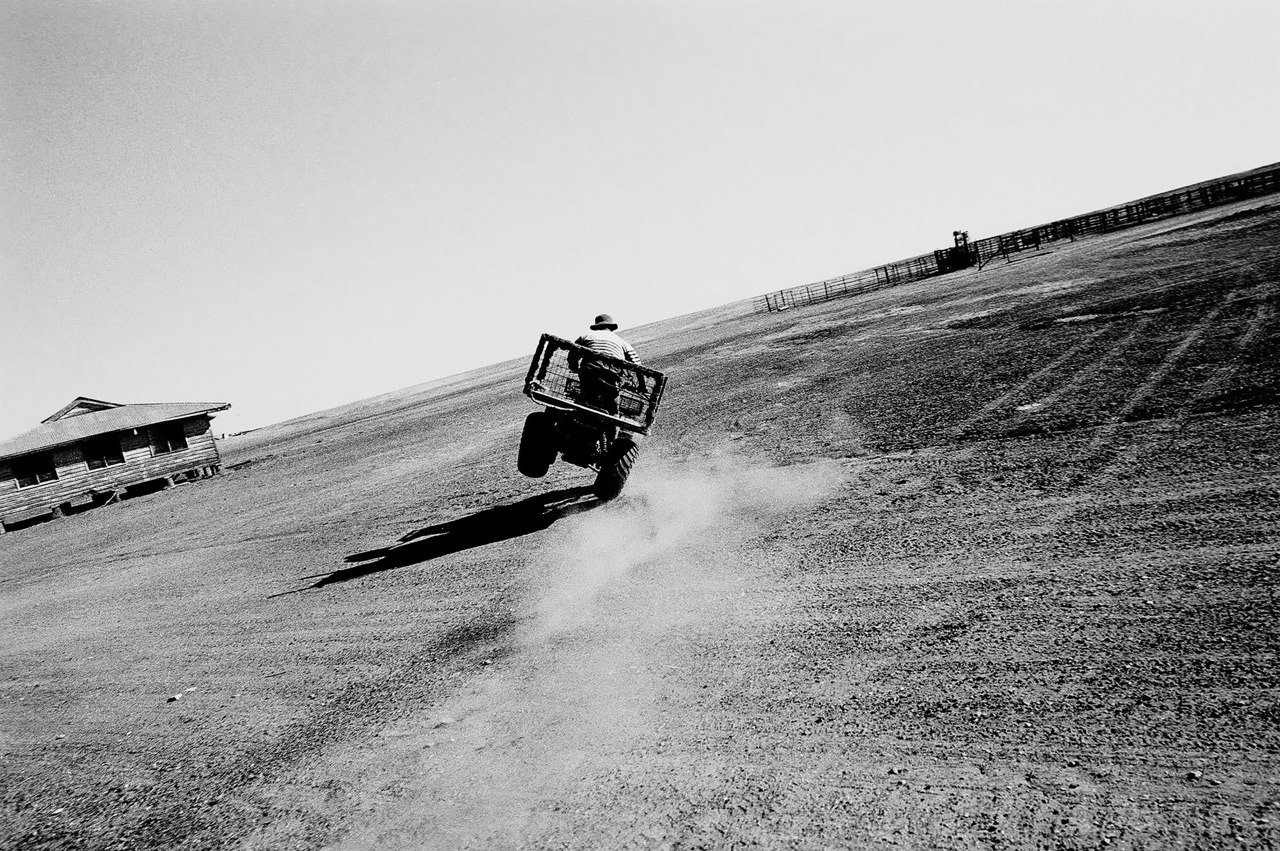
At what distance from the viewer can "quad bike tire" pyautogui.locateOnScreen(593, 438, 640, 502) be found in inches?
354

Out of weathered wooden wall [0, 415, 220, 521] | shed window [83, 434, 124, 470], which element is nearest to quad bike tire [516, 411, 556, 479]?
weathered wooden wall [0, 415, 220, 521]

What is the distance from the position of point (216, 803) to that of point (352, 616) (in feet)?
9.38

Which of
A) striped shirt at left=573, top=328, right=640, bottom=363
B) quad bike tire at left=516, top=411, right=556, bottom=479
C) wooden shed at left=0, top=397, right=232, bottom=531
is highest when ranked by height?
wooden shed at left=0, top=397, right=232, bottom=531

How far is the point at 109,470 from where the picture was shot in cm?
2936

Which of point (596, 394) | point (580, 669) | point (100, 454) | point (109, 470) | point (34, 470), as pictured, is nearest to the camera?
point (580, 669)

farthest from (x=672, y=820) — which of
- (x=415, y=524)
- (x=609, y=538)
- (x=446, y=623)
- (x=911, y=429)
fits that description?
(x=415, y=524)

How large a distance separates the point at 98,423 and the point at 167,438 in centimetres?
242

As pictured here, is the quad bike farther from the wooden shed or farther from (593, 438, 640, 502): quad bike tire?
the wooden shed

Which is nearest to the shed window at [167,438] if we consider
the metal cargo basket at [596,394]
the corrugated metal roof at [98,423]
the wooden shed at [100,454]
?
the wooden shed at [100,454]

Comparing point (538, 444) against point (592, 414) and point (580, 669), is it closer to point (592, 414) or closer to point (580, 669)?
point (592, 414)

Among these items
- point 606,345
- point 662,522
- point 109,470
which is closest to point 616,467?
point 662,522

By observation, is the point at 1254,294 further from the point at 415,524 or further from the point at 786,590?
the point at 415,524

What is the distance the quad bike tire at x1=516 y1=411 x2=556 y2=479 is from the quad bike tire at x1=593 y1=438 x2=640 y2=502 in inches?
26.0

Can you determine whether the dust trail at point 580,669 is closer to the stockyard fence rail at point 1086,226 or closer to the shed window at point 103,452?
the shed window at point 103,452
